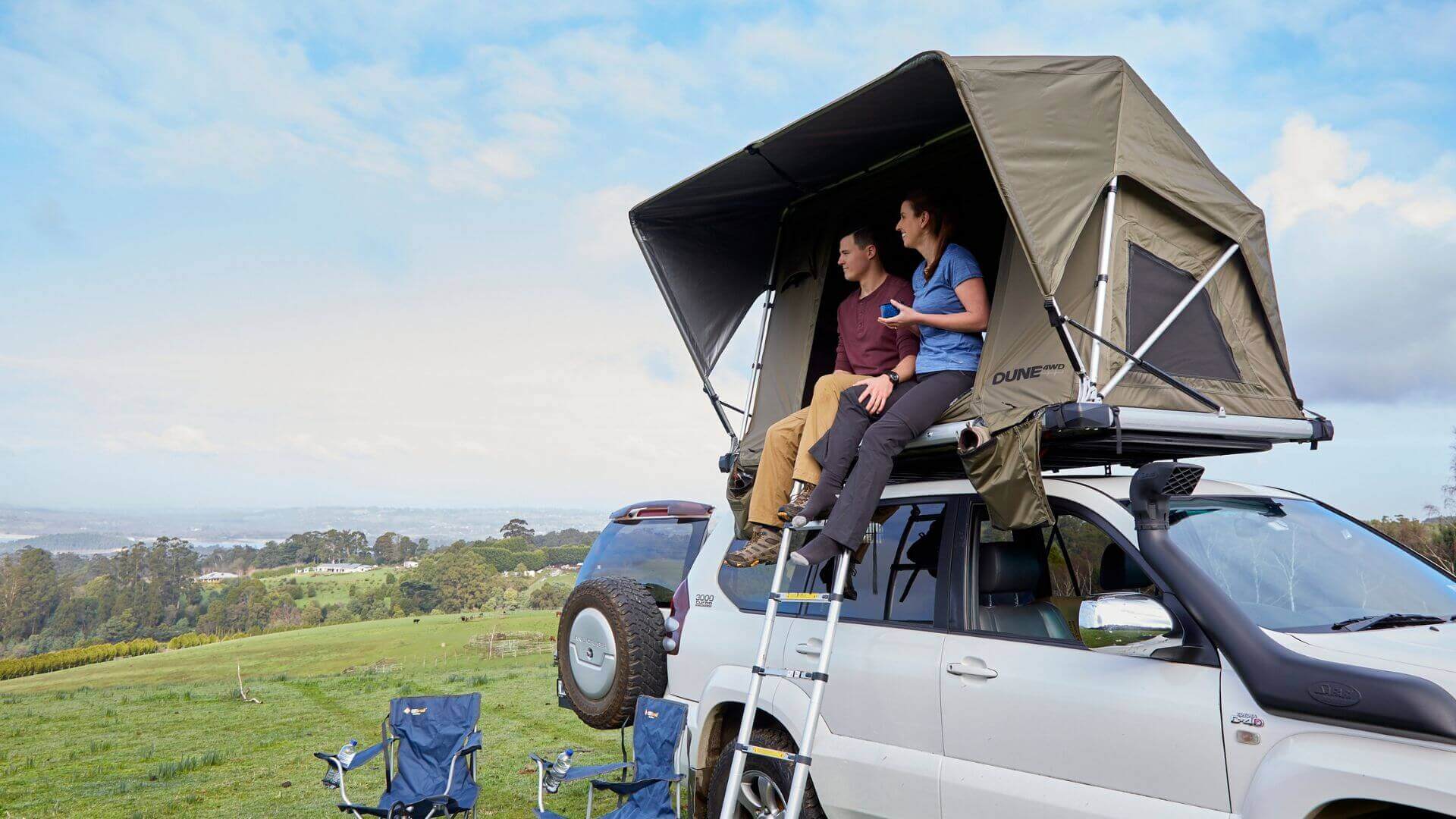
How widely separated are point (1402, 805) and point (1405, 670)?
373 mm

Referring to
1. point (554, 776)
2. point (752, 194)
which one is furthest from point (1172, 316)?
point (554, 776)

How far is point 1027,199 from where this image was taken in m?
4.17

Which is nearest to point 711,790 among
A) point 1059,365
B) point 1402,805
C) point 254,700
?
point 1059,365

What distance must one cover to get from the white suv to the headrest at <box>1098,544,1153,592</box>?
0.01 meters

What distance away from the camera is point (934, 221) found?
5.25 metres

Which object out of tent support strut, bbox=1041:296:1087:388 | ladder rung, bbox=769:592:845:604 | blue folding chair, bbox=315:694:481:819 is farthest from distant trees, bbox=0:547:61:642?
tent support strut, bbox=1041:296:1087:388

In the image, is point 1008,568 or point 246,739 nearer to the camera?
point 1008,568

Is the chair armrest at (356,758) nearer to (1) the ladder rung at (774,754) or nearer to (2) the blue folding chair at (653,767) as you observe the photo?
(2) the blue folding chair at (653,767)

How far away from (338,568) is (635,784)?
64.9 metres

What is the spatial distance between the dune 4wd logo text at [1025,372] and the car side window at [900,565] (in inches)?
27.0

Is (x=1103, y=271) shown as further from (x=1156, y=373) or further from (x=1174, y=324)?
(x=1174, y=324)

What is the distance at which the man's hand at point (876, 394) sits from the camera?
15.5 feet

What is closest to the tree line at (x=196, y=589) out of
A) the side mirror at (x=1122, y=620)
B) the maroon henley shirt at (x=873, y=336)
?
the maroon henley shirt at (x=873, y=336)

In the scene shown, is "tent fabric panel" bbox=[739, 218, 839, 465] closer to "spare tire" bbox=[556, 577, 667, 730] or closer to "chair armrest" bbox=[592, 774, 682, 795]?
"spare tire" bbox=[556, 577, 667, 730]
